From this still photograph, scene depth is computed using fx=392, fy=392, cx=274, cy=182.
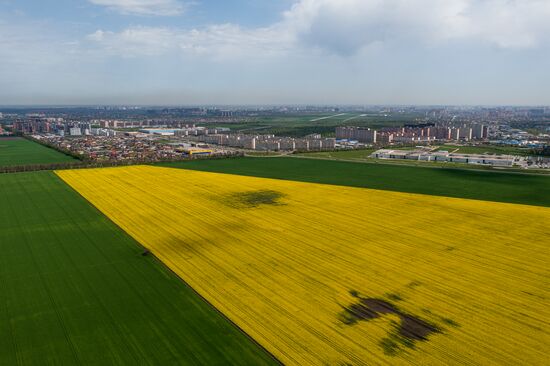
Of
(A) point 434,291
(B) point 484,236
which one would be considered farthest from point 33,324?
(B) point 484,236

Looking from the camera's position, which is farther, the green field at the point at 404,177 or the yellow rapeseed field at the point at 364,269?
the green field at the point at 404,177

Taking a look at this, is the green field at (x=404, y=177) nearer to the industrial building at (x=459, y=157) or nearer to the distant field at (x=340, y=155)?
the distant field at (x=340, y=155)

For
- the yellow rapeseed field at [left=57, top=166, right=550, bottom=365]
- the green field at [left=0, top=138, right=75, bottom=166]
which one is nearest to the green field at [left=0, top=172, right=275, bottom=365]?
the yellow rapeseed field at [left=57, top=166, right=550, bottom=365]

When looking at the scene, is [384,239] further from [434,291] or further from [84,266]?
[84,266]

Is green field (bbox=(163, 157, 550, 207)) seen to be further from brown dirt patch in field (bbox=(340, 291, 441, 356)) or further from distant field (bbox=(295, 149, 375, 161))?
brown dirt patch in field (bbox=(340, 291, 441, 356))

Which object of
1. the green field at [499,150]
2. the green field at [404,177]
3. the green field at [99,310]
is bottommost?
the green field at [99,310]

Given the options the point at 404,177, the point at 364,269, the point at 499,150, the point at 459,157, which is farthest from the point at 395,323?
the point at 499,150

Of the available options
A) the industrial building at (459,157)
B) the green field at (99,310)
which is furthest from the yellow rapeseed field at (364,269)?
the industrial building at (459,157)
